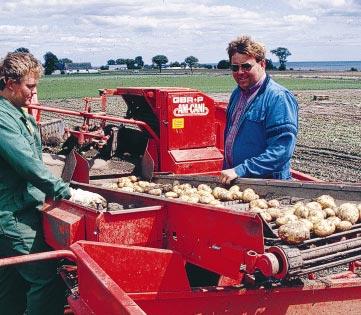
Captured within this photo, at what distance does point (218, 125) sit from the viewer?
7559mm

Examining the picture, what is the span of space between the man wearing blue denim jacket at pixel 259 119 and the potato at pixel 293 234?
129 cm

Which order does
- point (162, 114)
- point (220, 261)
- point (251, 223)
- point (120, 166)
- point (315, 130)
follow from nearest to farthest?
point (251, 223)
point (220, 261)
point (162, 114)
point (120, 166)
point (315, 130)

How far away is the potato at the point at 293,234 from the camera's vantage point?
3.10 metres

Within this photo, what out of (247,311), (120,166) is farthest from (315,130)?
(247,311)

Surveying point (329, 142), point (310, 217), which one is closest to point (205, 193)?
point (310, 217)

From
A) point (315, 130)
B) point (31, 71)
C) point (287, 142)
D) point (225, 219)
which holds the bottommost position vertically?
point (315, 130)

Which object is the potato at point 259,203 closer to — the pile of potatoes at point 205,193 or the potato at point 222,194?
the pile of potatoes at point 205,193

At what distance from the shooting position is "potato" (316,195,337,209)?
153 inches

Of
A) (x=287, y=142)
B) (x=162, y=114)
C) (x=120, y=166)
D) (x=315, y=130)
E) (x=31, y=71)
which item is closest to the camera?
(x=31, y=71)

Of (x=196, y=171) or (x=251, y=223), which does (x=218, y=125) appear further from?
(x=251, y=223)

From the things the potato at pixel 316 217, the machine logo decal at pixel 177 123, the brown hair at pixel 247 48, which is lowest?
the potato at pixel 316 217

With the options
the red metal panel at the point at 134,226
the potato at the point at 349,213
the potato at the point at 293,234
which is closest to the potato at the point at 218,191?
the red metal panel at the point at 134,226

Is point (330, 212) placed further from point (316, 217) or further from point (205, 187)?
point (205, 187)

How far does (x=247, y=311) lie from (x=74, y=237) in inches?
46.5
